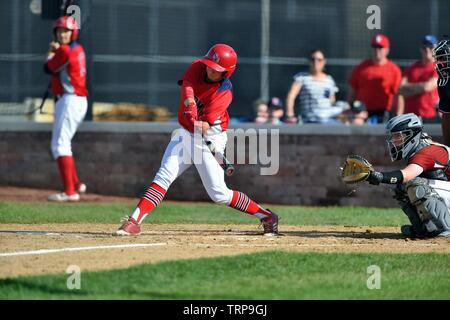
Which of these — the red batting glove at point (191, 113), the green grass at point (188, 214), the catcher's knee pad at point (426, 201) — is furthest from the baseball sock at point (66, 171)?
the catcher's knee pad at point (426, 201)

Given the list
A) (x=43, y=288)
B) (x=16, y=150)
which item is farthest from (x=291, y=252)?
(x=16, y=150)

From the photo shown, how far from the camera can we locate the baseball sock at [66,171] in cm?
1542

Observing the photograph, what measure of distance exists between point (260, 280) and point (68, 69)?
788 centimetres

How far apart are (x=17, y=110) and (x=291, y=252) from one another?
28.0 feet

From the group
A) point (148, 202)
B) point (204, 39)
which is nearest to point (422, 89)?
point (204, 39)

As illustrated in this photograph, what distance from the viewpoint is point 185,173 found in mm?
16484

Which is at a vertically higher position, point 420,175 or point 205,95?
point 205,95

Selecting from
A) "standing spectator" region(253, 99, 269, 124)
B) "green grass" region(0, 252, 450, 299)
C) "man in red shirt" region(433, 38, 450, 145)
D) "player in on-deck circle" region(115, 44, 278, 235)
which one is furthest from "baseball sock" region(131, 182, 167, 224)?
"standing spectator" region(253, 99, 269, 124)

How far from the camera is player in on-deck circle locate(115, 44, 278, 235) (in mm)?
10406

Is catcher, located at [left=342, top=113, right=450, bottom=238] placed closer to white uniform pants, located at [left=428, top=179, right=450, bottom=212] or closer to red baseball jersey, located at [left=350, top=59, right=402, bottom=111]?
white uniform pants, located at [left=428, top=179, right=450, bottom=212]

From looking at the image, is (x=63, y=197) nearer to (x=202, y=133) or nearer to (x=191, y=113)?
(x=202, y=133)

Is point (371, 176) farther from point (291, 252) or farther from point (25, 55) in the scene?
point (25, 55)

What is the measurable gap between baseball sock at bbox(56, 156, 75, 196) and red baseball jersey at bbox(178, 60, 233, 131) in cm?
512

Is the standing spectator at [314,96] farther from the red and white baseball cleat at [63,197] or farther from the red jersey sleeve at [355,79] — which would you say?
the red and white baseball cleat at [63,197]
